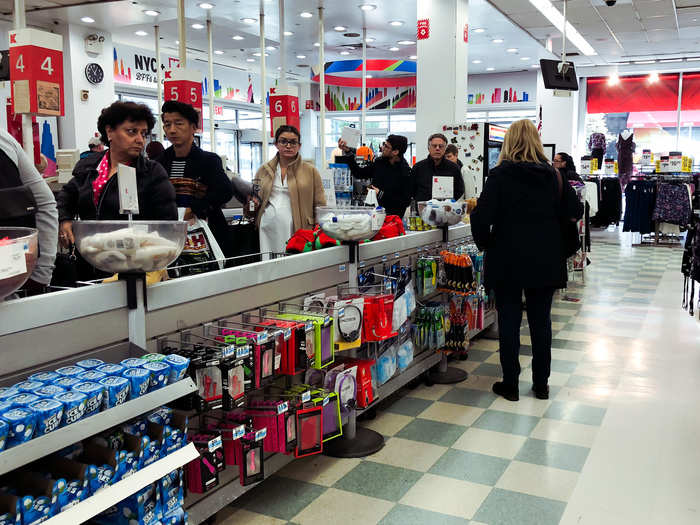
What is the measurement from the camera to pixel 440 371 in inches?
175

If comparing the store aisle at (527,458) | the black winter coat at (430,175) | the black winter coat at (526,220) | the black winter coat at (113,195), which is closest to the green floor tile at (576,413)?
the store aisle at (527,458)

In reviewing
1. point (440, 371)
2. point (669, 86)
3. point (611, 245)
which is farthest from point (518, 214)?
point (669, 86)

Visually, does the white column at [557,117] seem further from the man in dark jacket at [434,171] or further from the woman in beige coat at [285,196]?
the woman in beige coat at [285,196]

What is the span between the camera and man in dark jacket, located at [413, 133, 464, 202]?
18.1 ft

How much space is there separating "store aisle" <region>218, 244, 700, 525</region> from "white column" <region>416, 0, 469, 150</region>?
3382 millimetres

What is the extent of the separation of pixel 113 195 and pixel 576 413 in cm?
281

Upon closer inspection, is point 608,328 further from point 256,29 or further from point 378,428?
point 256,29

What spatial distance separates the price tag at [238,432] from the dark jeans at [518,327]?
2.07m

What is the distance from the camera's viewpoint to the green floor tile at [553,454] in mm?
3107

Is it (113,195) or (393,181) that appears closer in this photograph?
(113,195)

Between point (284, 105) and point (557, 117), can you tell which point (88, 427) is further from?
point (557, 117)

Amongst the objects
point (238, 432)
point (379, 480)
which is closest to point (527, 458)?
point (379, 480)

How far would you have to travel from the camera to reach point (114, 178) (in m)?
2.88

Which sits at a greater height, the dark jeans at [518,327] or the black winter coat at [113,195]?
the black winter coat at [113,195]
